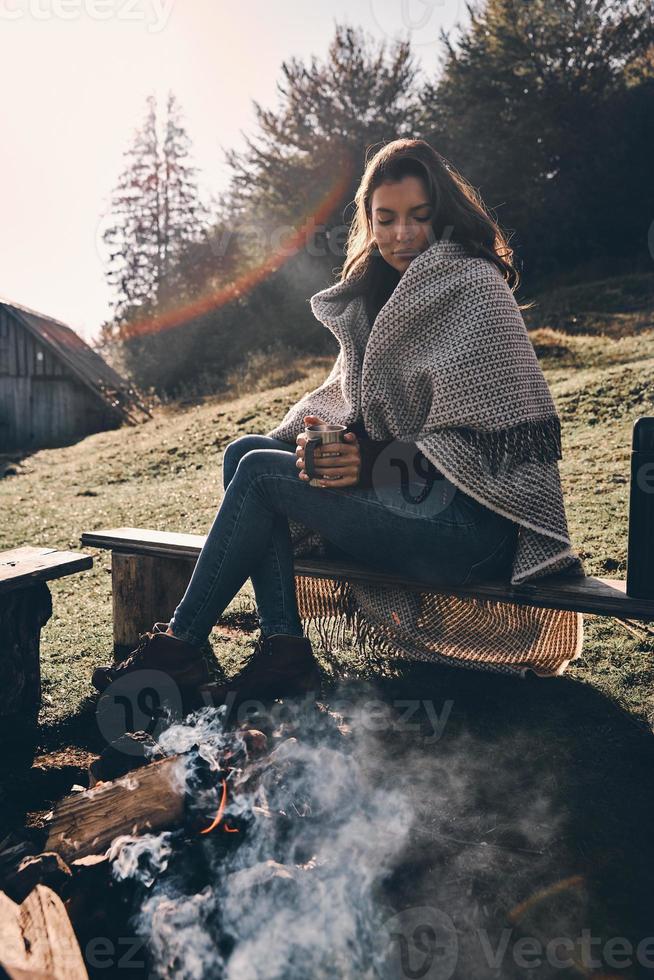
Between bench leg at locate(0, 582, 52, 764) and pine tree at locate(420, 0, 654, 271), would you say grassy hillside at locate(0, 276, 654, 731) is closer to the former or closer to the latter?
bench leg at locate(0, 582, 52, 764)

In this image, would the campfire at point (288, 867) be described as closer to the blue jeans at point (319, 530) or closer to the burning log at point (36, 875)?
the burning log at point (36, 875)

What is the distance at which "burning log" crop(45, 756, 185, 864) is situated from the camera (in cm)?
195

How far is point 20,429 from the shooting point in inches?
624

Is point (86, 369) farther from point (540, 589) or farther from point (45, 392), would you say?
point (540, 589)

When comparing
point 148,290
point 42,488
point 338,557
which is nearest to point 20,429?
point 42,488

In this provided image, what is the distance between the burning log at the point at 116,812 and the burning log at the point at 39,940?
20 centimetres

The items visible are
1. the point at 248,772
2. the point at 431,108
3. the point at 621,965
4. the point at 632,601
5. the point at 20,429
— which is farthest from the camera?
the point at 431,108

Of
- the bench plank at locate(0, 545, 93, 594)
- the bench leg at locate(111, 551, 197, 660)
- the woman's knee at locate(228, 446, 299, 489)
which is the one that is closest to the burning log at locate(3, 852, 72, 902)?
the bench plank at locate(0, 545, 93, 594)

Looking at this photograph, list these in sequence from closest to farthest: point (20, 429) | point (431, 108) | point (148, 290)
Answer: point (20, 429)
point (431, 108)
point (148, 290)

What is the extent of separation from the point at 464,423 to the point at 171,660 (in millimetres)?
1288

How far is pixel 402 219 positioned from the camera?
2846 millimetres

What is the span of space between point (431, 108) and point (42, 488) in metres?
A: 15.3

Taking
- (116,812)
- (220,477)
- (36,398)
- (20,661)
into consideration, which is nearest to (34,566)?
(20,661)

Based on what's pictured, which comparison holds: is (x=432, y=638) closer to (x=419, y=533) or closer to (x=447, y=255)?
(x=419, y=533)
